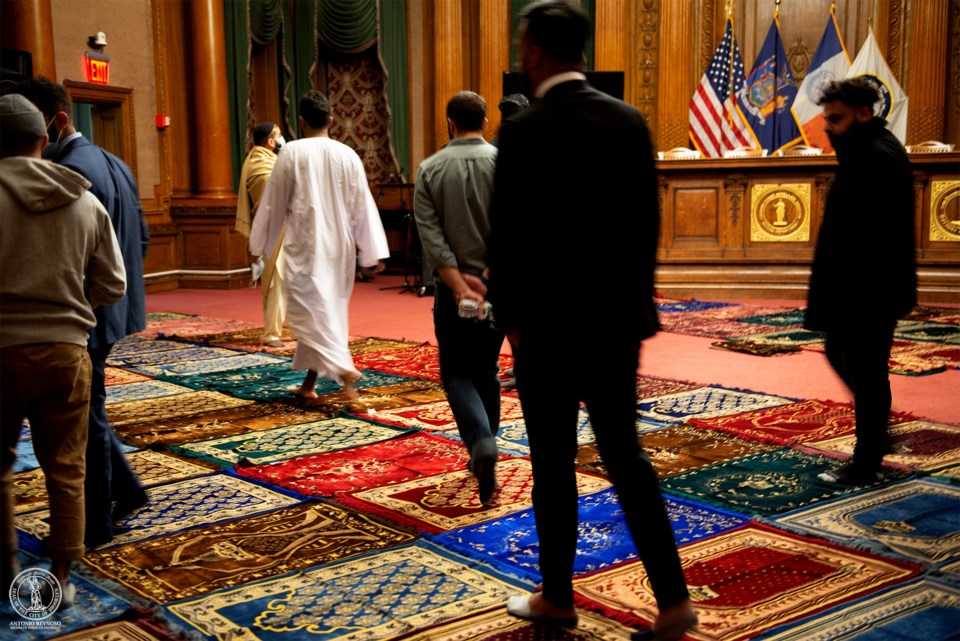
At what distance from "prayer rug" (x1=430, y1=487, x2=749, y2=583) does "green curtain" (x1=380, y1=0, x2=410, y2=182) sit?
10.7 meters

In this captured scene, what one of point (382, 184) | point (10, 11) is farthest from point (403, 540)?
point (382, 184)

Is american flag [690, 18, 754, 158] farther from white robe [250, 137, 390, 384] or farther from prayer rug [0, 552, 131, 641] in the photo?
prayer rug [0, 552, 131, 641]

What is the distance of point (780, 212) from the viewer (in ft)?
33.0

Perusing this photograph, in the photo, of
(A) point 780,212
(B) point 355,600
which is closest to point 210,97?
(A) point 780,212

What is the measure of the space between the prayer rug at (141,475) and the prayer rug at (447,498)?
0.77 meters

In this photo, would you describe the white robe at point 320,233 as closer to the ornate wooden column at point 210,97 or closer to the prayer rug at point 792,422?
the prayer rug at point 792,422

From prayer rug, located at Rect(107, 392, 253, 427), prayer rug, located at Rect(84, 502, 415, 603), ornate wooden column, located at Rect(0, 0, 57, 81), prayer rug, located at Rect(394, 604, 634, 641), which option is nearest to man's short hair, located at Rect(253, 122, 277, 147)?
prayer rug, located at Rect(107, 392, 253, 427)

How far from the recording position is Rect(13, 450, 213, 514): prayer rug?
12.3ft

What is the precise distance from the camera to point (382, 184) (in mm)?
13734

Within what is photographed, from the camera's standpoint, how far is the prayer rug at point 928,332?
292 inches

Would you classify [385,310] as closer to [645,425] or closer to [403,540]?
[645,425]

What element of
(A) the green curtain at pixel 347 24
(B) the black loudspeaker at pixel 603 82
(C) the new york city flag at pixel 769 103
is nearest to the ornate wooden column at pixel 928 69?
(C) the new york city flag at pixel 769 103

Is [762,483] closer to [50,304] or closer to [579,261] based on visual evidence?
[579,261]

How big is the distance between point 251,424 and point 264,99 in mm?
9434
